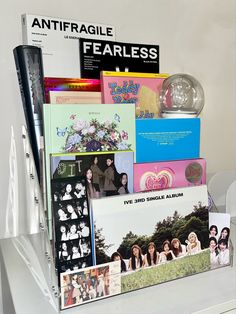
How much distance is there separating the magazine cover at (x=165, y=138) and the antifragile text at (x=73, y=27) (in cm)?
36

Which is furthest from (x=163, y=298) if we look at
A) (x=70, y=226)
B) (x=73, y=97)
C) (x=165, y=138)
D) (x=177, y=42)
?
(x=177, y=42)

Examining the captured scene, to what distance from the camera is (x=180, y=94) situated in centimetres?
83

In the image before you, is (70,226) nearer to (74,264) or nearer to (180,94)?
(74,264)

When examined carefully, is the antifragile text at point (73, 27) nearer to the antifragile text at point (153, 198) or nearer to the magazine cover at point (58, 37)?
the magazine cover at point (58, 37)

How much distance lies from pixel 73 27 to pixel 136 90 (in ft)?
0.85

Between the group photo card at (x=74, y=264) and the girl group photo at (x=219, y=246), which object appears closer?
the group photo card at (x=74, y=264)

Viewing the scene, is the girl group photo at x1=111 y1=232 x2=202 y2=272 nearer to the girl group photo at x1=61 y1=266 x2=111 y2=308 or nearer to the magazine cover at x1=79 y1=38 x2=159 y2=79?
the girl group photo at x1=61 y1=266 x2=111 y2=308

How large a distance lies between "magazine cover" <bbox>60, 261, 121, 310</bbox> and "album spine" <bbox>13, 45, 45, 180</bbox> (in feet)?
0.75

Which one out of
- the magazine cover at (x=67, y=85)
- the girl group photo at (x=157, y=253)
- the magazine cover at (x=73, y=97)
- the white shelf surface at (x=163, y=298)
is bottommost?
the white shelf surface at (x=163, y=298)

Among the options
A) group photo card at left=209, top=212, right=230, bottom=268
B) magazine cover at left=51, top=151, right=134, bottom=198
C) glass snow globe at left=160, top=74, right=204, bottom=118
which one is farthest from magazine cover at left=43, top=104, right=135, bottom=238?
group photo card at left=209, top=212, right=230, bottom=268

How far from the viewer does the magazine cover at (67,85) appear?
76 cm

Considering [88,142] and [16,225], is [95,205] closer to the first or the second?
[88,142]

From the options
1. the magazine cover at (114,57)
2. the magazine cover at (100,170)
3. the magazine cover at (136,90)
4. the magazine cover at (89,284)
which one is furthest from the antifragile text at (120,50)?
the magazine cover at (89,284)

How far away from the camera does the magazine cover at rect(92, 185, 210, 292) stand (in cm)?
62
